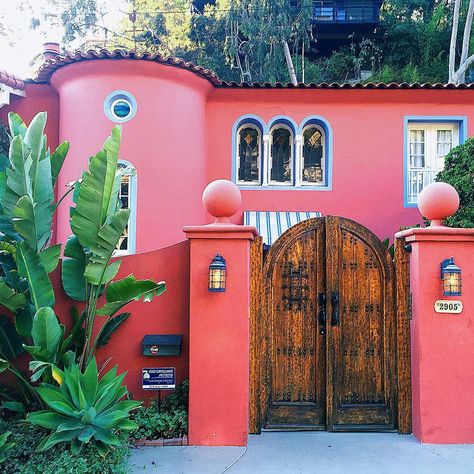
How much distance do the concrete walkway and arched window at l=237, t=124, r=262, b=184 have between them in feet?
28.8

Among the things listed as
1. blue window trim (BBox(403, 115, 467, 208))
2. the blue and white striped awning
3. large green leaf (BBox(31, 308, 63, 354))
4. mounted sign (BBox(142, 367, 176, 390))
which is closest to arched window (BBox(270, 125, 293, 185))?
the blue and white striped awning

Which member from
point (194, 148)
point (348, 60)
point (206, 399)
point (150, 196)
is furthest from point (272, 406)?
point (348, 60)

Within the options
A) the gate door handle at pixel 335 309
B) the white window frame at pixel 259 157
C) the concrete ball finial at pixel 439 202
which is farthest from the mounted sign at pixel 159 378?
the white window frame at pixel 259 157

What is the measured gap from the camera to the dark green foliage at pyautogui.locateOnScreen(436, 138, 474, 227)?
1109cm

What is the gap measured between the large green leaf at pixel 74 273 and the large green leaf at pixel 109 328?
621 millimetres

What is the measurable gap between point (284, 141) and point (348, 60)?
2185 cm

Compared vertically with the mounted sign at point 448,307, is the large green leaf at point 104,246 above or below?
above

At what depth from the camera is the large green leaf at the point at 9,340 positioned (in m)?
6.99

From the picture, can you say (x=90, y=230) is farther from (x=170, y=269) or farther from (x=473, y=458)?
(x=473, y=458)

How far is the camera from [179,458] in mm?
6410

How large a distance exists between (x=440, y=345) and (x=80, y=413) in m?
5.03

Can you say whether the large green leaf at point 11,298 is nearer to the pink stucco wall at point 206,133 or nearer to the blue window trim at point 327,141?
the pink stucco wall at point 206,133

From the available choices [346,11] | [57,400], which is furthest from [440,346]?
[346,11]

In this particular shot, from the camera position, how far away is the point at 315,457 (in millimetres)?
6449
